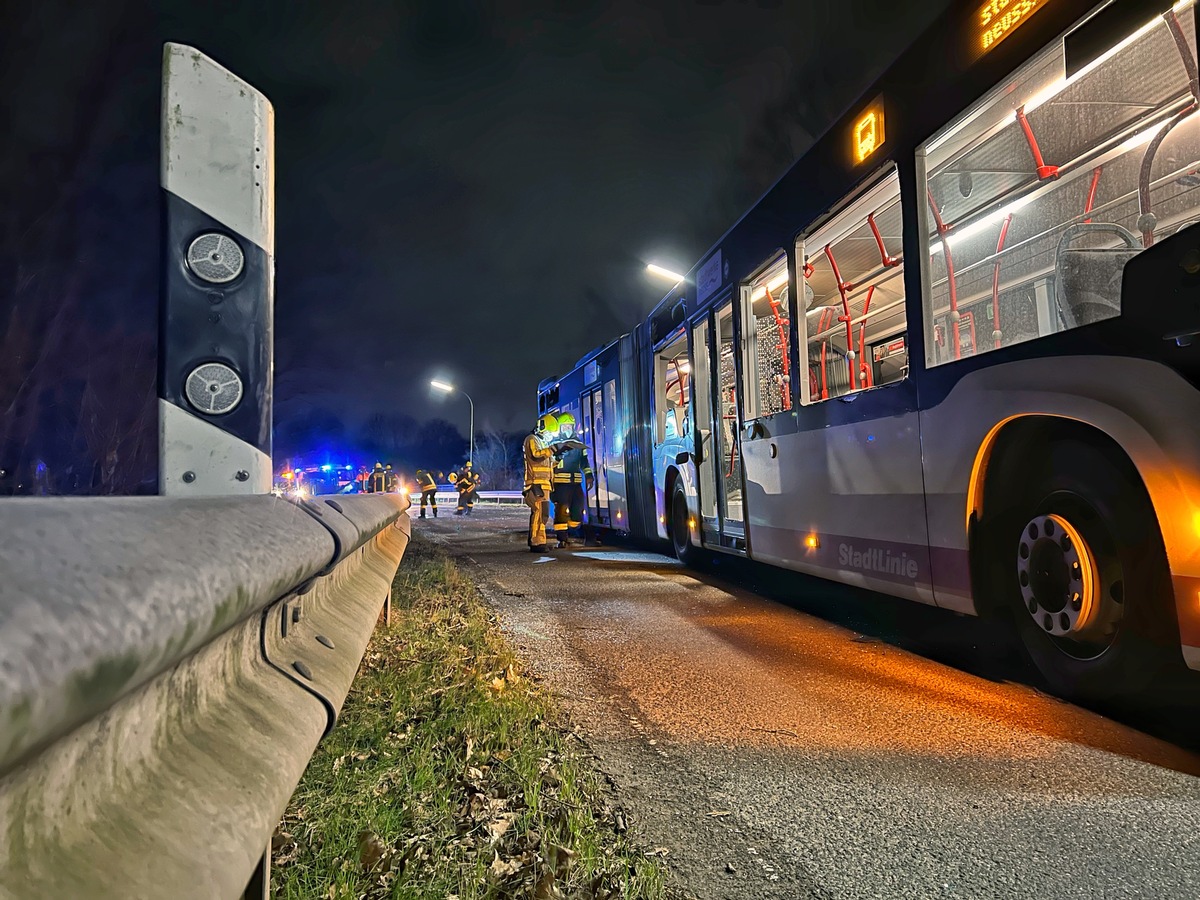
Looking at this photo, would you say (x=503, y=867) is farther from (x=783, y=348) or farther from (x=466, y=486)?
(x=466, y=486)

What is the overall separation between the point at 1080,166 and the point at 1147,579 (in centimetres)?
324

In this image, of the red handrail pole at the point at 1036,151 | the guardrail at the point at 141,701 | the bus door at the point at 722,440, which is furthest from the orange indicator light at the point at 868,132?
the guardrail at the point at 141,701

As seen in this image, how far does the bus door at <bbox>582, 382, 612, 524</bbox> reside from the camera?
42.2 ft

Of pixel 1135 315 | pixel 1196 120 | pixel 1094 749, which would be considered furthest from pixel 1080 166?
pixel 1094 749

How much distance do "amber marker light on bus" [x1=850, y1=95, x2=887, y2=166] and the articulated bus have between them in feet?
0.04

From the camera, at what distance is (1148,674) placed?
3.22 meters

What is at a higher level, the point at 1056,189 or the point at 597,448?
the point at 1056,189

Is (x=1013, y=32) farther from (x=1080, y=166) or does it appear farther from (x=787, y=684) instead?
(x=787, y=684)

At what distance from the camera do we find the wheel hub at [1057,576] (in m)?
3.44

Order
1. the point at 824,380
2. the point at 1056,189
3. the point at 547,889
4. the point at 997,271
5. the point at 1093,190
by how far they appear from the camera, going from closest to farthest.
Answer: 1. the point at 547,889
2. the point at 1093,190
3. the point at 1056,189
4. the point at 997,271
5. the point at 824,380

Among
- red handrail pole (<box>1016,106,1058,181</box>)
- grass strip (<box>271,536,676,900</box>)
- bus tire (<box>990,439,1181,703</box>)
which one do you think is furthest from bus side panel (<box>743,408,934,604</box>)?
grass strip (<box>271,536,676,900</box>)

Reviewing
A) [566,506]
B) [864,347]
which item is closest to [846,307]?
[864,347]

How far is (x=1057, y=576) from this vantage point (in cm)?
363

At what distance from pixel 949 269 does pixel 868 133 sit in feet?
3.32
